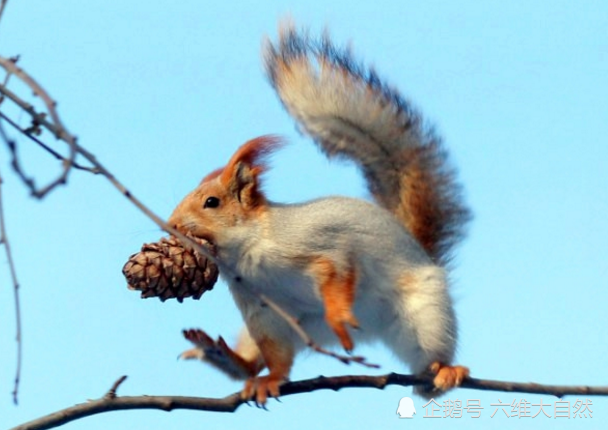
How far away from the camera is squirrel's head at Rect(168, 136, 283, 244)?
3.19 metres

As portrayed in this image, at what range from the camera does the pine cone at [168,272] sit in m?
2.99

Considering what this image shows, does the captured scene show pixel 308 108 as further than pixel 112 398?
Yes

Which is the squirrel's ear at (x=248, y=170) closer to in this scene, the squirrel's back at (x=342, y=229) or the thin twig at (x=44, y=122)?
the squirrel's back at (x=342, y=229)

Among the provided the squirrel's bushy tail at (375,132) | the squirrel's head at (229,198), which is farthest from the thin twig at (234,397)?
the squirrel's bushy tail at (375,132)

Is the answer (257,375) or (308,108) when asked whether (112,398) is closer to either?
(257,375)

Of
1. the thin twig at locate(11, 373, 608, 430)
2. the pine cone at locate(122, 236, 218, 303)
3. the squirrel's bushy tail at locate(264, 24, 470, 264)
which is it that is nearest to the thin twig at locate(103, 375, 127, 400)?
the thin twig at locate(11, 373, 608, 430)

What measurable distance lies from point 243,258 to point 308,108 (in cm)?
63

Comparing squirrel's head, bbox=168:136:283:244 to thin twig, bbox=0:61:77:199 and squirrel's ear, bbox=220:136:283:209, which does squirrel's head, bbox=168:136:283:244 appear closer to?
squirrel's ear, bbox=220:136:283:209

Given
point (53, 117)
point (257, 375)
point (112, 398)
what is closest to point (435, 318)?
point (257, 375)

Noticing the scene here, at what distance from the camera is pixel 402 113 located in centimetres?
370

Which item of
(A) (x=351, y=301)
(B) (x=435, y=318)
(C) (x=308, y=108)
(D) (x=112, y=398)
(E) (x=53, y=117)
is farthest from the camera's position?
(C) (x=308, y=108)

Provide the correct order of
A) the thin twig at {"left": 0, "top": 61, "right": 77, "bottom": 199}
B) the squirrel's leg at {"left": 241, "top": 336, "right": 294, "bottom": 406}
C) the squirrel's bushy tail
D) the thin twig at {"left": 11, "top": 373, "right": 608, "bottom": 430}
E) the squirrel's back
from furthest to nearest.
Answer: the squirrel's bushy tail → the squirrel's back → the squirrel's leg at {"left": 241, "top": 336, "right": 294, "bottom": 406} → the thin twig at {"left": 11, "top": 373, "right": 608, "bottom": 430} → the thin twig at {"left": 0, "top": 61, "right": 77, "bottom": 199}

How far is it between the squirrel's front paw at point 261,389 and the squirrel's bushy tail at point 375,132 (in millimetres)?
826

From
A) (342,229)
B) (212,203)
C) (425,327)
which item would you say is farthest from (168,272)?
(425,327)
